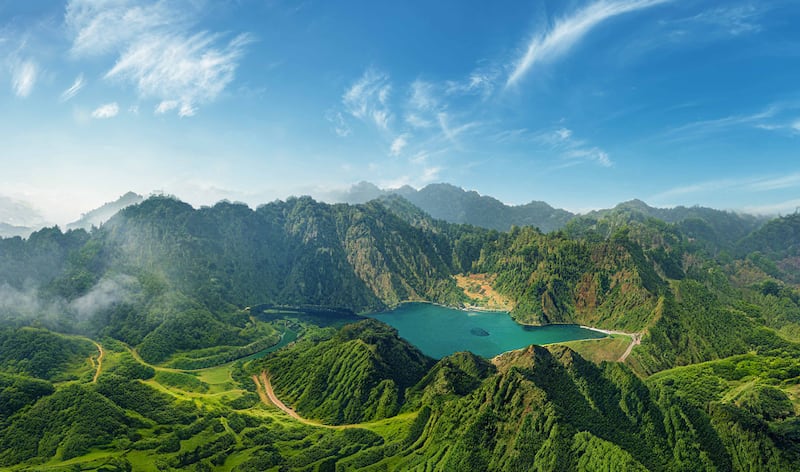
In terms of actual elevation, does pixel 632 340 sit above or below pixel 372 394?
below

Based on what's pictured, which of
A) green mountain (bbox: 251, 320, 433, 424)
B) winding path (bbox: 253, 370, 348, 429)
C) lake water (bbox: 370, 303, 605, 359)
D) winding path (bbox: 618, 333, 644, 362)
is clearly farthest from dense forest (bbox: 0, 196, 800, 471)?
lake water (bbox: 370, 303, 605, 359)

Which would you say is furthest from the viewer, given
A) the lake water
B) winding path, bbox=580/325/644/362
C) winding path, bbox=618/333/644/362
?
the lake water

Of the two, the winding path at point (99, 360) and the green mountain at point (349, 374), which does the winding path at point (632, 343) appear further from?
the winding path at point (99, 360)

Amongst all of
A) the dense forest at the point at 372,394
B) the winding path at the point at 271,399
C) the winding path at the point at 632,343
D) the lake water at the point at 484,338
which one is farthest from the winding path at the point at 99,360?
the winding path at the point at 632,343

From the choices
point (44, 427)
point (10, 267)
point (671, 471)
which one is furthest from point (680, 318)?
point (10, 267)

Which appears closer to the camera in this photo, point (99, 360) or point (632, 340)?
point (99, 360)

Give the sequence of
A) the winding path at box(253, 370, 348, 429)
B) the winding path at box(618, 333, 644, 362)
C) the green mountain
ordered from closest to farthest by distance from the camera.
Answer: the winding path at box(253, 370, 348, 429)
the green mountain
the winding path at box(618, 333, 644, 362)

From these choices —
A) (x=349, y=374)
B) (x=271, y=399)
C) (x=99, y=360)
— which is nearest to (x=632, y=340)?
(x=349, y=374)

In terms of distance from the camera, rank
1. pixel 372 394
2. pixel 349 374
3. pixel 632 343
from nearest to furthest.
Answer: pixel 372 394, pixel 349 374, pixel 632 343

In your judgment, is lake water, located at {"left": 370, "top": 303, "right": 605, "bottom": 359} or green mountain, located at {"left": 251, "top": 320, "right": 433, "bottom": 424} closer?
green mountain, located at {"left": 251, "top": 320, "right": 433, "bottom": 424}

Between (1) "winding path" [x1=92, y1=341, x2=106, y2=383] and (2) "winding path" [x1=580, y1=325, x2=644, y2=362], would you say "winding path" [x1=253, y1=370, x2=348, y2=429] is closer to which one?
(1) "winding path" [x1=92, y1=341, x2=106, y2=383]

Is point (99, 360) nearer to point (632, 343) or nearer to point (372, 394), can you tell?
point (372, 394)
